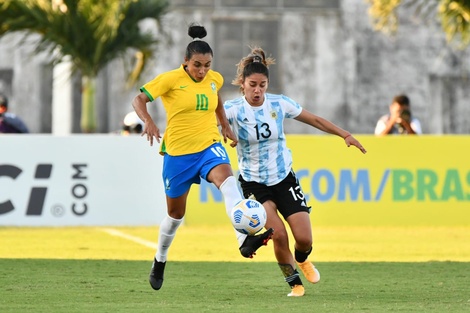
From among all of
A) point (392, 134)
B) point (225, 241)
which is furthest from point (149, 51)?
point (225, 241)

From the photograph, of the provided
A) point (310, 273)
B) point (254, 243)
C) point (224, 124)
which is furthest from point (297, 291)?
point (224, 124)

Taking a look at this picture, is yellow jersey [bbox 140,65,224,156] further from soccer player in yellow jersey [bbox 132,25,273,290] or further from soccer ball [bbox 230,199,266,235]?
soccer ball [bbox 230,199,266,235]

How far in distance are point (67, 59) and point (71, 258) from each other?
18.6 meters

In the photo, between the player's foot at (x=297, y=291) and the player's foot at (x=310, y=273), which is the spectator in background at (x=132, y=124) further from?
the player's foot at (x=297, y=291)

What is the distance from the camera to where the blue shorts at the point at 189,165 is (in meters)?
10.6

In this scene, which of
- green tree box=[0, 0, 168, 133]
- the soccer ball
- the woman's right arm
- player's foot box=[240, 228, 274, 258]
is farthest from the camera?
green tree box=[0, 0, 168, 133]

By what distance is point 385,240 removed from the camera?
17312 millimetres

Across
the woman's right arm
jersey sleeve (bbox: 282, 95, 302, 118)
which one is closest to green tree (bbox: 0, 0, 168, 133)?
jersey sleeve (bbox: 282, 95, 302, 118)

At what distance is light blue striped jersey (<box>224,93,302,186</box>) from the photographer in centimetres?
1083

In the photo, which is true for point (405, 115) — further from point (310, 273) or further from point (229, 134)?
point (229, 134)

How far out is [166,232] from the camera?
10945 mm

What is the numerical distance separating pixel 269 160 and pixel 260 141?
17 centimetres

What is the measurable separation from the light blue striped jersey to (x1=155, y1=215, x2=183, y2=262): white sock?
2.23 feet

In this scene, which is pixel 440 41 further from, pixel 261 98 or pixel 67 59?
pixel 261 98
